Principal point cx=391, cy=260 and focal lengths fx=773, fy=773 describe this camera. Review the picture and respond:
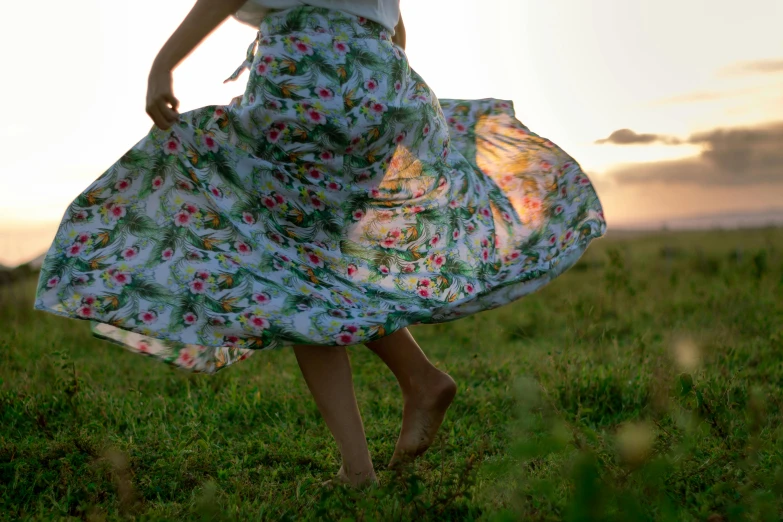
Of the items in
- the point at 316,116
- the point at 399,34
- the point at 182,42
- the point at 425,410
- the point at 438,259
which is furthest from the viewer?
the point at 399,34

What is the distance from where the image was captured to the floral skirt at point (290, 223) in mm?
2324

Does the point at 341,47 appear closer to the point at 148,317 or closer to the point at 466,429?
the point at 148,317

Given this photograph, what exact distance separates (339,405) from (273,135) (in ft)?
2.85

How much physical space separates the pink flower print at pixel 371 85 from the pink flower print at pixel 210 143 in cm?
51

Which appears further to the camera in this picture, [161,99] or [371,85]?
[371,85]

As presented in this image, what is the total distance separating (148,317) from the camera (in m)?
2.30

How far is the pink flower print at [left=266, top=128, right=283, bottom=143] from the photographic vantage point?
2408mm

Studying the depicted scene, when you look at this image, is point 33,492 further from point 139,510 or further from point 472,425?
point 472,425

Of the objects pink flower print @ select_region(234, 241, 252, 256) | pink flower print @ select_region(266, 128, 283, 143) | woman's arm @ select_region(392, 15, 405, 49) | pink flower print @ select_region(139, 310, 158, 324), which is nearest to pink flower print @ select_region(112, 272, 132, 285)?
pink flower print @ select_region(139, 310, 158, 324)

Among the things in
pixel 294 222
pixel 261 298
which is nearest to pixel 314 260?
pixel 294 222

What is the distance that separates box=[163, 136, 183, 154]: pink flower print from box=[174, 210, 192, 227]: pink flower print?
197 mm

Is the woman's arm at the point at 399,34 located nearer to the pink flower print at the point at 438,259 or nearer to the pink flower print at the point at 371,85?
the pink flower print at the point at 371,85

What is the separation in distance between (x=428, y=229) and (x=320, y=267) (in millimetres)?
417

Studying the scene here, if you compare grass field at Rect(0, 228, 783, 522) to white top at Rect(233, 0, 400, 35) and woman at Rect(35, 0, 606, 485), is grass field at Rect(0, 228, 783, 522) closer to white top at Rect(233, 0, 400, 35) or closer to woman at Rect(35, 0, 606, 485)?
woman at Rect(35, 0, 606, 485)
